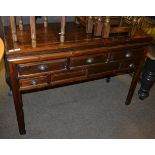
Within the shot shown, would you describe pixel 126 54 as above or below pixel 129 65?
above

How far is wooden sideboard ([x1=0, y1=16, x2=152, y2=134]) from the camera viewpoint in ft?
4.79

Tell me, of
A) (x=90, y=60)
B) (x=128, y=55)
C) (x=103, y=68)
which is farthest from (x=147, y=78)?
(x=90, y=60)

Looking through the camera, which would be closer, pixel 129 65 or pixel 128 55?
pixel 128 55

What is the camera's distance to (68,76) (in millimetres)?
1697

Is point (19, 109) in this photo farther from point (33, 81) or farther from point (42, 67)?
point (42, 67)

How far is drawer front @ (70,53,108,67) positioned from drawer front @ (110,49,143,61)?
3.4 inches

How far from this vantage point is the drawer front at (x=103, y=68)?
5.81 ft

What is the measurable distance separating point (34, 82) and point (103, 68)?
641 mm

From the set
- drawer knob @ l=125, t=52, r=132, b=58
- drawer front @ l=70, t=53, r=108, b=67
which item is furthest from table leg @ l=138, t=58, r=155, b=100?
drawer front @ l=70, t=53, r=108, b=67

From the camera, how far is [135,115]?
2.27 metres
